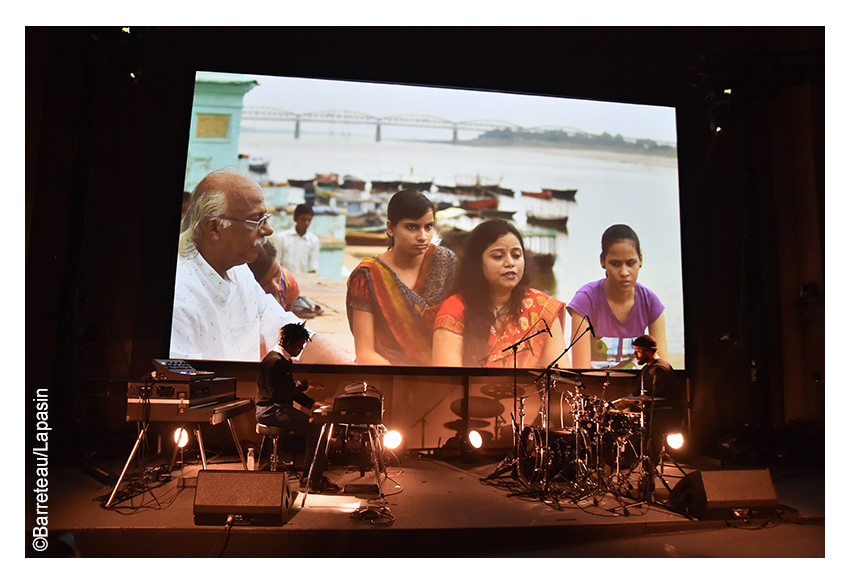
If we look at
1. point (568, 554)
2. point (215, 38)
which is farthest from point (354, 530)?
point (215, 38)

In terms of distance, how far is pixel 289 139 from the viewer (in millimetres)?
5891

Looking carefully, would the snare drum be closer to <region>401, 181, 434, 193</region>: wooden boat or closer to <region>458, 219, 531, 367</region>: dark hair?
<region>458, 219, 531, 367</region>: dark hair

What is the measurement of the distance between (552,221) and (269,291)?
3.39 m

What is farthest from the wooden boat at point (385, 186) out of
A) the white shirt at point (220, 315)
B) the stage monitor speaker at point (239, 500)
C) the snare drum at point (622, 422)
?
the stage monitor speaker at point (239, 500)

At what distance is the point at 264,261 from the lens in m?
5.72

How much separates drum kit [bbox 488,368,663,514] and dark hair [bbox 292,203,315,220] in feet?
10.3

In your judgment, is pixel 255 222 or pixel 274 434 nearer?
pixel 274 434

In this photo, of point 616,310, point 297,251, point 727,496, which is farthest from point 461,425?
point 727,496

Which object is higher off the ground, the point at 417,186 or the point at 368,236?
the point at 417,186

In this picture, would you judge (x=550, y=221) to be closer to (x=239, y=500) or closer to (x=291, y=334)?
(x=291, y=334)

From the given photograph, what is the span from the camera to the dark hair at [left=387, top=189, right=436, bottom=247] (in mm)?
5969

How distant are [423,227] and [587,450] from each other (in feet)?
9.80

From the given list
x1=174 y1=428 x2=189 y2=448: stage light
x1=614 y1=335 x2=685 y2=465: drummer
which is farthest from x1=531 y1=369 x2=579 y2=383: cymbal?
x1=174 y1=428 x2=189 y2=448: stage light

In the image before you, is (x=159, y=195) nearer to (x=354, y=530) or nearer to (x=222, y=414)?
(x=222, y=414)
